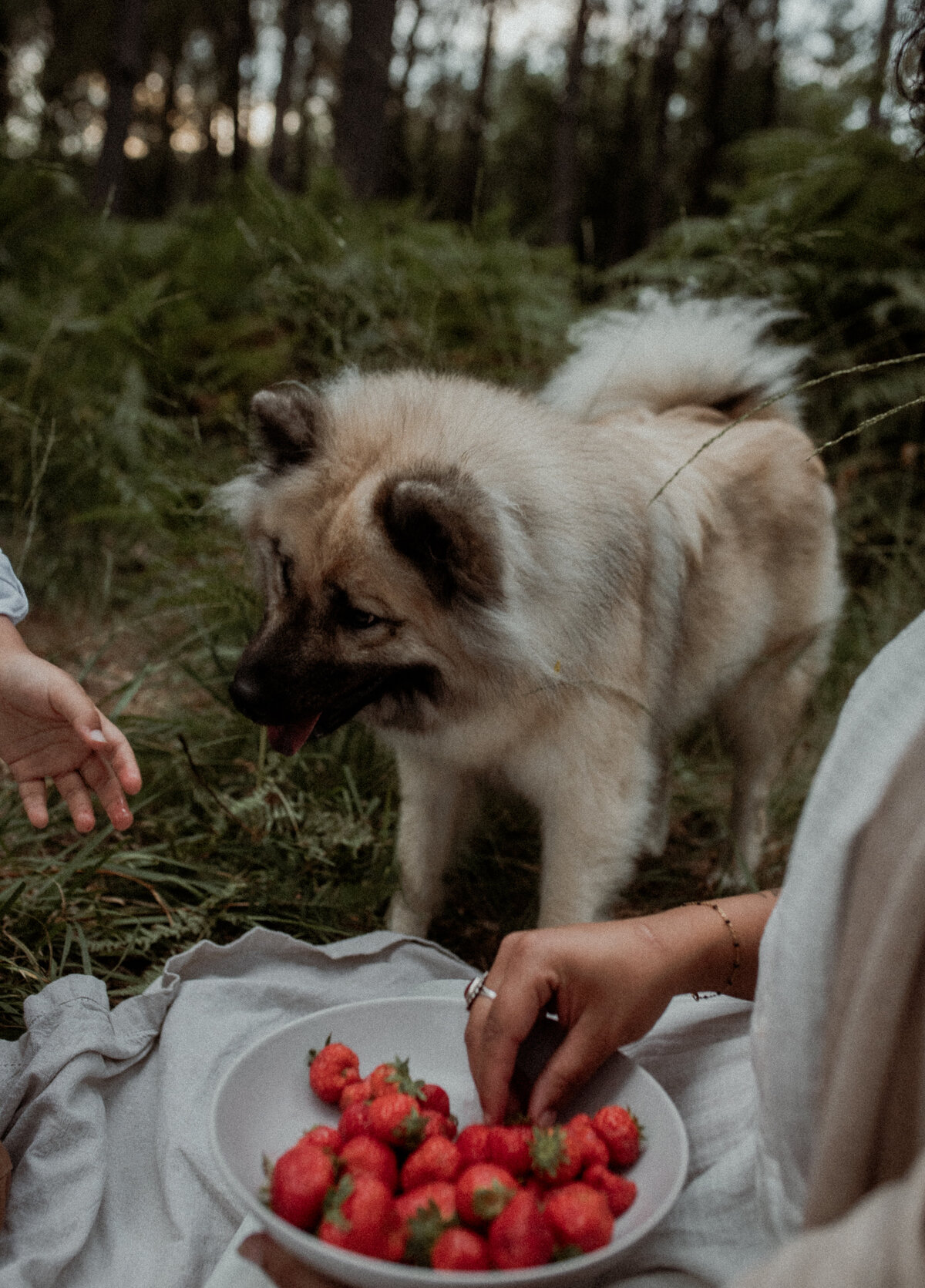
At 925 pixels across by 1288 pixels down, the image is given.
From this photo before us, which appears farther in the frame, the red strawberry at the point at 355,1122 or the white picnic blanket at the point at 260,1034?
the red strawberry at the point at 355,1122

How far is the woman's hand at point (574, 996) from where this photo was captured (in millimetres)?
1185

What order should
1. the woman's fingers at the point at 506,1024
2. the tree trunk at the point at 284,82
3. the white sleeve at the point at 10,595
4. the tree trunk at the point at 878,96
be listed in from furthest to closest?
the tree trunk at the point at 284,82
the tree trunk at the point at 878,96
the white sleeve at the point at 10,595
the woman's fingers at the point at 506,1024

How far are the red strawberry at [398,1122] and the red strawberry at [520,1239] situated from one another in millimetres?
170

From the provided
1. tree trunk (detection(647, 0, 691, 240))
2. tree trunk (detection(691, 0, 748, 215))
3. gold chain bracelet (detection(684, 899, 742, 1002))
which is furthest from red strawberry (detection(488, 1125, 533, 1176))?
tree trunk (detection(691, 0, 748, 215))

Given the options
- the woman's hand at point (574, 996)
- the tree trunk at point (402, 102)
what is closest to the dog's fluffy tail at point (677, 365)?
the woman's hand at point (574, 996)

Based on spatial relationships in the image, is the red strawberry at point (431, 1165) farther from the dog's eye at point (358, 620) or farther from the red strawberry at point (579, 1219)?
the dog's eye at point (358, 620)

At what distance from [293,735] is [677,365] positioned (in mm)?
1600

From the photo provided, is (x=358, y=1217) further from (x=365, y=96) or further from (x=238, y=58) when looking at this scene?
(x=238, y=58)

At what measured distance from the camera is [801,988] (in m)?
0.94

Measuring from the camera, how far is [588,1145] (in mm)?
1116

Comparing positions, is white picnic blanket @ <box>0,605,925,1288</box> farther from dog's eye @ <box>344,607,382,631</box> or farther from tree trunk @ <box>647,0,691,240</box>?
tree trunk @ <box>647,0,691,240</box>

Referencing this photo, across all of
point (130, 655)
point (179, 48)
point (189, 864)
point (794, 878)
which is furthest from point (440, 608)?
point (179, 48)

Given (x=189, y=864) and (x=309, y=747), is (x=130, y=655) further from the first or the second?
(x=189, y=864)

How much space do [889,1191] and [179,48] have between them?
834 inches
